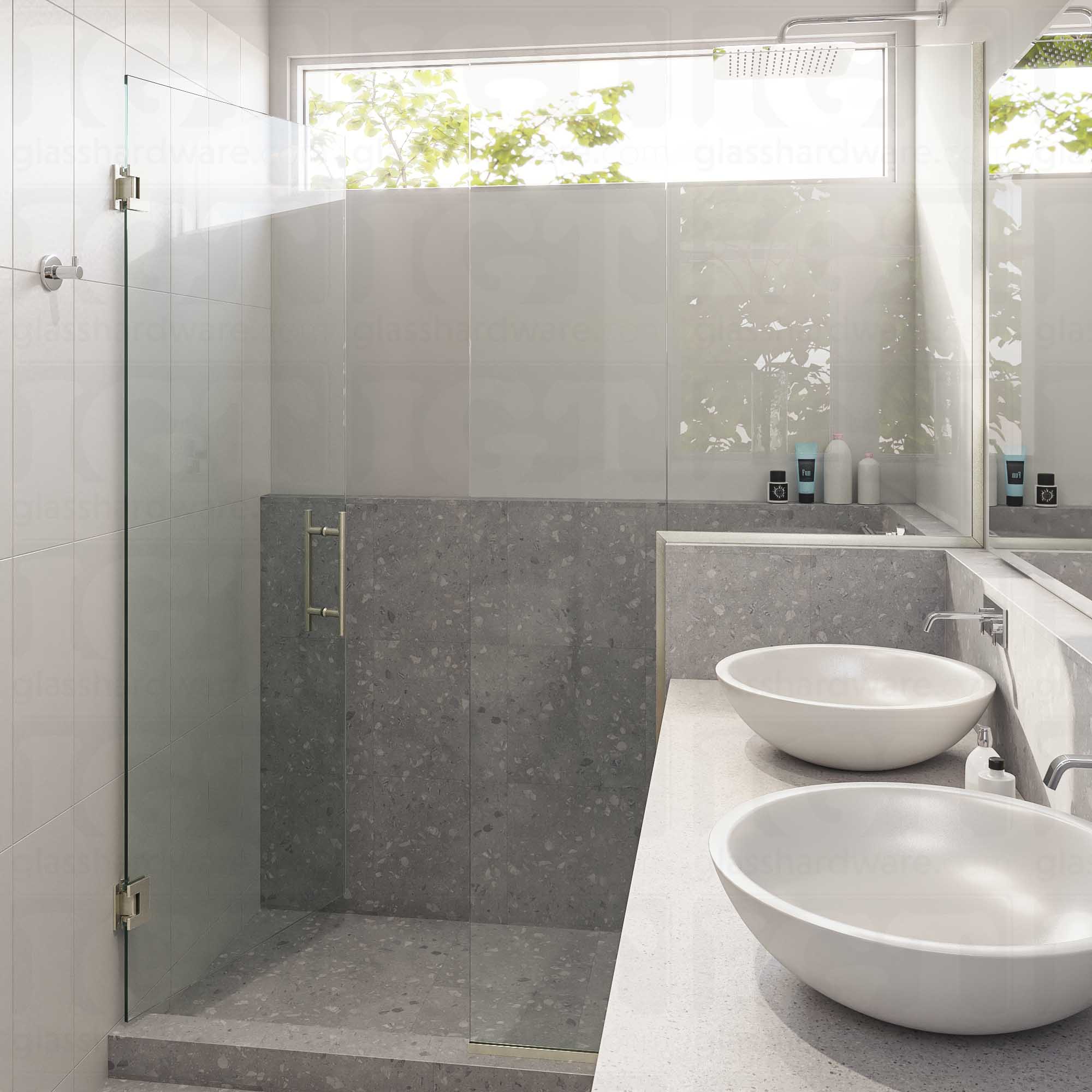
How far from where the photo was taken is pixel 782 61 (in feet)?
6.85

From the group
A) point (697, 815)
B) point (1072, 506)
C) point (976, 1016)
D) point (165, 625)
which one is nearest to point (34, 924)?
point (165, 625)

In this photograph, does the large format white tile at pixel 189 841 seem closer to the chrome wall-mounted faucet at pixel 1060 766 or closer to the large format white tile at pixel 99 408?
the large format white tile at pixel 99 408

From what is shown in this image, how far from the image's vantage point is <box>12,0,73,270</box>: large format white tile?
1838mm

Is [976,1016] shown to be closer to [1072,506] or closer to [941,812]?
[941,812]

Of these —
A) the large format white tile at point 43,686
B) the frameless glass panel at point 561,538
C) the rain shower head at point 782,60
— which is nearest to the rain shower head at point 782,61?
the rain shower head at point 782,60

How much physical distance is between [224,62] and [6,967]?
2210 millimetres

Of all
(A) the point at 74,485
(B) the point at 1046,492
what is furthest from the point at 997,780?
(A) the point at 74,485

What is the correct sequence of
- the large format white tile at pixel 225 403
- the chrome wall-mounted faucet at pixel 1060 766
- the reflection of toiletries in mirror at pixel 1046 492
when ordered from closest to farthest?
the chrome wall-mounted faucet at pixel 1060 766 → the reflection of toiletries in mirror at pixel 1046 492 → the large format white tile at pixel 225 403

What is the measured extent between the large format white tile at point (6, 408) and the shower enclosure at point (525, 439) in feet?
1.25

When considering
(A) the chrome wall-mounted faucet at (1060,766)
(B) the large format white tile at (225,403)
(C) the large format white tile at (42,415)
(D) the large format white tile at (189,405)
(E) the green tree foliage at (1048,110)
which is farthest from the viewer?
(B) the large format white tile at (225,403)

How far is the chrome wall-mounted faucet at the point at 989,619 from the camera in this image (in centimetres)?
167

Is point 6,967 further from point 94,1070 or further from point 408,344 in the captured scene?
point 408,344

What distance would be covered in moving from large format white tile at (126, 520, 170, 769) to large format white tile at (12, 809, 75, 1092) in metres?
0.27

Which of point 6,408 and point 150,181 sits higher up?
point 150,181
